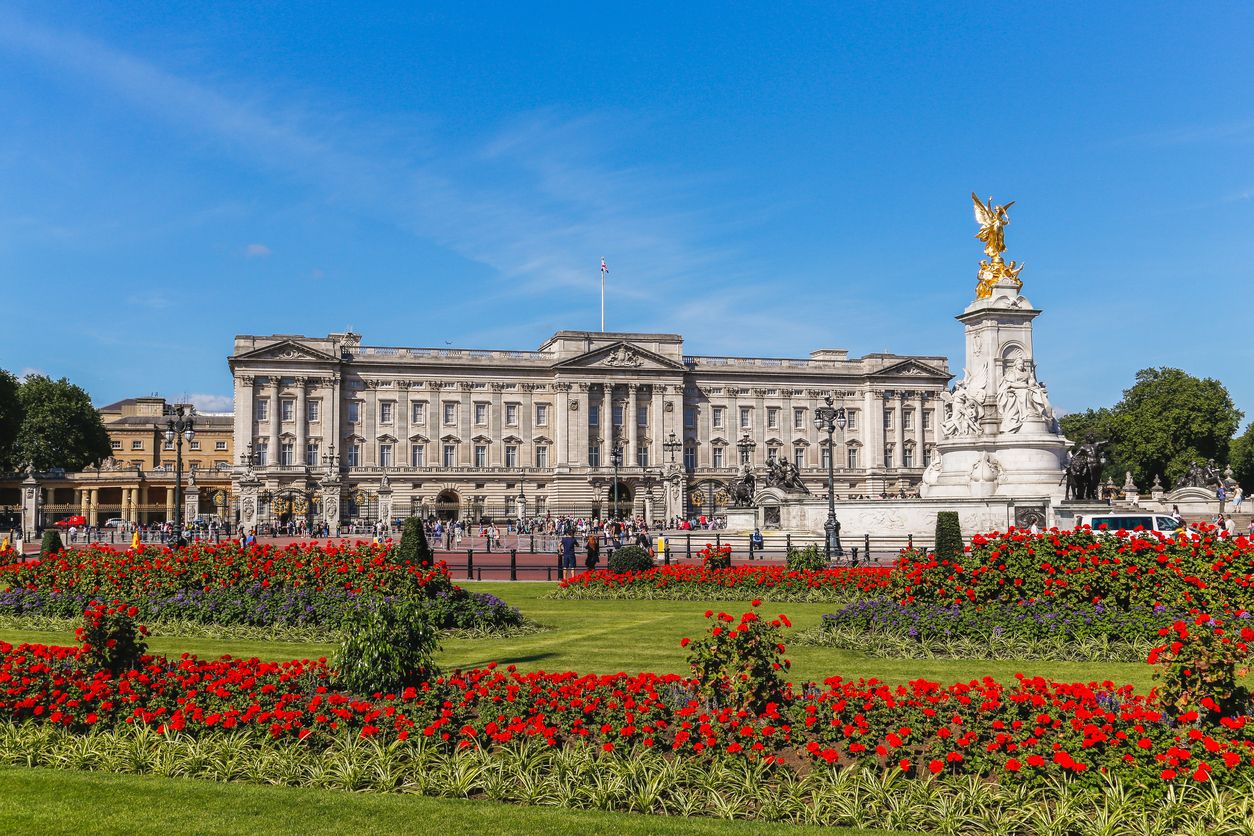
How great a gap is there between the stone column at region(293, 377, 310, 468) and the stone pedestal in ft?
192

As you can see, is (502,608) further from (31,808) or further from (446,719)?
(31,808)

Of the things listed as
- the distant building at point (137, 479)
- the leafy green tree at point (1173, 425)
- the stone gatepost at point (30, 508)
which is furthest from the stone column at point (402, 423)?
the leafy green tree at point (1173, 425)

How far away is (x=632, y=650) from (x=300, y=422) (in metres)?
73.5

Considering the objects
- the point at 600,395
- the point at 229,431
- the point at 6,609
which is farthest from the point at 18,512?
the point at 6,609

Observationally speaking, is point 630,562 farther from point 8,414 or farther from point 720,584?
point 8,414

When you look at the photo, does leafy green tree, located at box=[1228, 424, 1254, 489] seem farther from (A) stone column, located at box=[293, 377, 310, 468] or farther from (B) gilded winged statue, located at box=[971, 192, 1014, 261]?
(A) stone column, located at box=[293, 377, 310, 468]

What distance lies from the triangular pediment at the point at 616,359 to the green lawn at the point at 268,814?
8159 cm

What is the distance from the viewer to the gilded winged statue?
39750 mm

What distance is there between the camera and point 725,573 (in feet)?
78.0

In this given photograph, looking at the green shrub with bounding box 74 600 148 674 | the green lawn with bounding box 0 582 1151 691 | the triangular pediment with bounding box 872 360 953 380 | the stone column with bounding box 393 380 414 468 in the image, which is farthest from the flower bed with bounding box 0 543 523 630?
the triangular pediment with bounding box 872 360 953 380

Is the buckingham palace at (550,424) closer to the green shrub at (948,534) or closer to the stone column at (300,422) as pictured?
the stone column at (300,422)

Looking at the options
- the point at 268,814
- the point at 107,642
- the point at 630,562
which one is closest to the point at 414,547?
the point at 630,562

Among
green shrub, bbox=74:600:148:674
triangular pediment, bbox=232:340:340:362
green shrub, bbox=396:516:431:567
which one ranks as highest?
triangular pediment, bbox=232:340:340:362

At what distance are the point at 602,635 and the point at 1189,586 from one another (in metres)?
8.91
